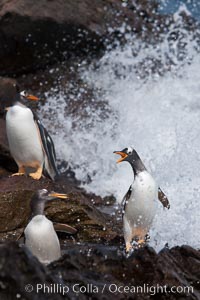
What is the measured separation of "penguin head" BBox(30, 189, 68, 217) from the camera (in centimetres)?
711

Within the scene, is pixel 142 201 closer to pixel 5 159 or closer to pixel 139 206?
pixel 139 206

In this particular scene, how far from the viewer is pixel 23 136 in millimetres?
8734

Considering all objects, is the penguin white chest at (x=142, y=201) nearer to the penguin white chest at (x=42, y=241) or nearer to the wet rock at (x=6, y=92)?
the penguin white chest at (x=42, y=241)

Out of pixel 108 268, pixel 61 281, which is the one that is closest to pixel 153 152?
pixel 108 268

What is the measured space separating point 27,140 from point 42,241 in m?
2.19

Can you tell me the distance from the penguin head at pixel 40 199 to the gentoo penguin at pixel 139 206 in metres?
0.61

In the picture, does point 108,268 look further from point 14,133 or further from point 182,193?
point 182,193

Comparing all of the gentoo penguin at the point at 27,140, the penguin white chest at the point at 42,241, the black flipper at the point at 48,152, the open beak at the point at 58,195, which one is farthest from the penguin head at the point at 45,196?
the black flipper at the point at 48,152

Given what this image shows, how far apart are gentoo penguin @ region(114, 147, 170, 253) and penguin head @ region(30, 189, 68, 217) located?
606mm

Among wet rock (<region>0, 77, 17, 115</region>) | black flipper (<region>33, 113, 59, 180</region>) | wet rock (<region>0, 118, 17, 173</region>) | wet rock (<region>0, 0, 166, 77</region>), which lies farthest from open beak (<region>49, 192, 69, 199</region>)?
wet rock (<region>0, 0, 166, 77</region>)

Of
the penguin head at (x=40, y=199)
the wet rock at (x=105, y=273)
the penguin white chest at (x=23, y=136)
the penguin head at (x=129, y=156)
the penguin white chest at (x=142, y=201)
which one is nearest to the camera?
the wet rock at (x=105, y=273)

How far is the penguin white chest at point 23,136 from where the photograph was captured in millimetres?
8656

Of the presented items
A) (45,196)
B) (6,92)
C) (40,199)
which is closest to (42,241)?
(40,199)

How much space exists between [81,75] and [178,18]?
2.39 metres
